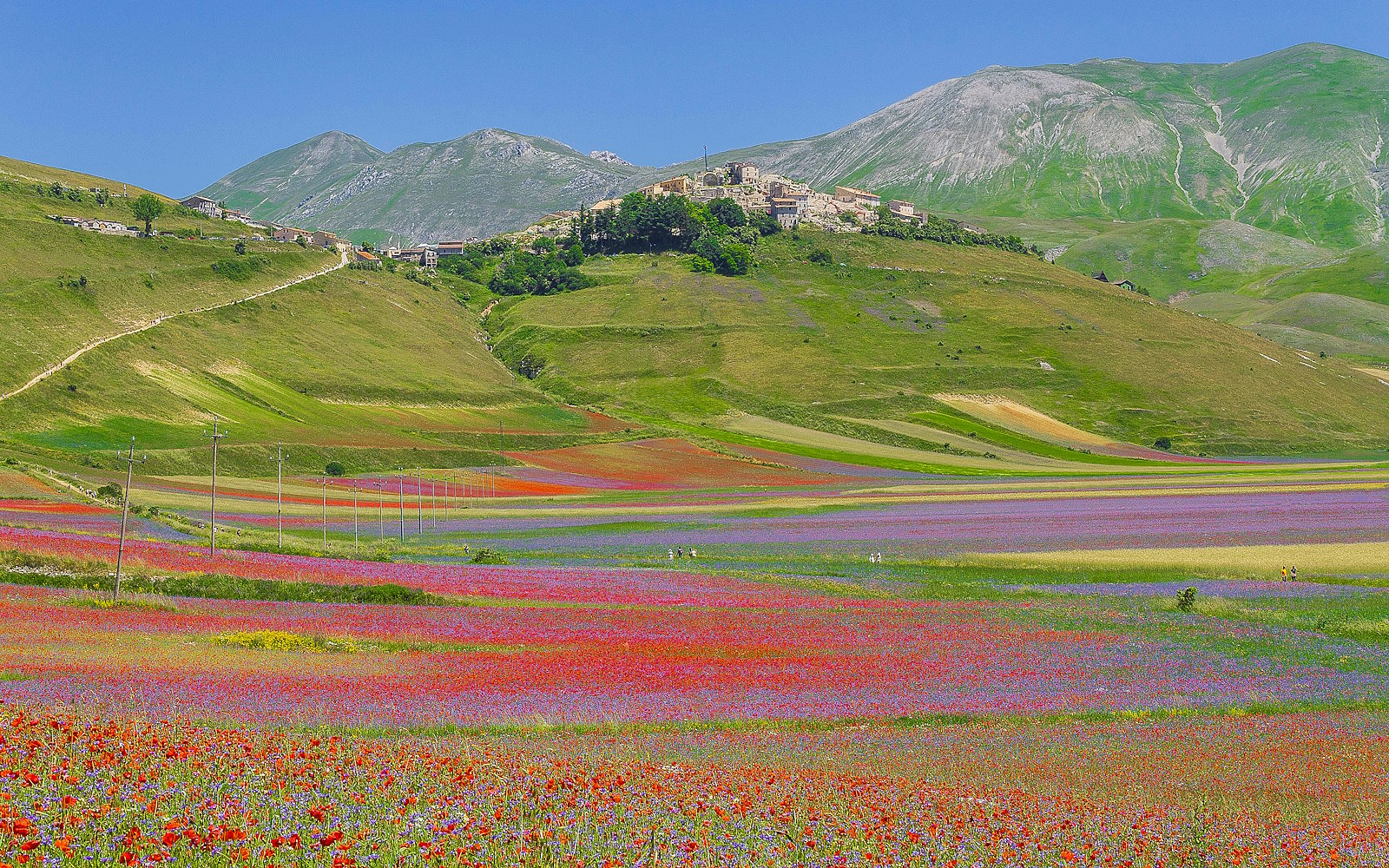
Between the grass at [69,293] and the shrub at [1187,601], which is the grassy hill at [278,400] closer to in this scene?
the grass at [69,293]

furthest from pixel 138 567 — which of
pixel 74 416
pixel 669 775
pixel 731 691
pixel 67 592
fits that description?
pixel 74 416

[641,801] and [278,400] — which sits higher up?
A: [278,400]

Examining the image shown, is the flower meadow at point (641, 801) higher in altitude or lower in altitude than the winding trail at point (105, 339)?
lower

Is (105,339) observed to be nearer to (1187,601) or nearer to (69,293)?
(69,293)

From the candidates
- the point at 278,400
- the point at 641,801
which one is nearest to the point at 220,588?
the point at 641,801

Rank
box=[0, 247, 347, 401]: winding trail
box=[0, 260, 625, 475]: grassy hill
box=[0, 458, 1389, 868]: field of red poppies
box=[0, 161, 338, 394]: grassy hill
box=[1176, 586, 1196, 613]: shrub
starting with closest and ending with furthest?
box=[0, 458, 1389, 868]: field of red poppies, box=[1176, 586, 1196, 613]: shrub, box=[0, 260, 625, 475]: grassy hill, box=[0, 247, 347, 401]: winding trail, box=[0, 161, 338, 394]: grassy hill

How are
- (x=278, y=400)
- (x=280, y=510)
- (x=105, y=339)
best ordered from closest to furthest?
(x=280, y=510) < (x=278, y=400) < (x=105, y=339)

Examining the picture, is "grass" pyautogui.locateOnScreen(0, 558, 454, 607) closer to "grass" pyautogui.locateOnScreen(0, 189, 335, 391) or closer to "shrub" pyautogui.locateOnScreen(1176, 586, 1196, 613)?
"shrub" pyautogui.locateOnScreen(1176, 586, 1196, 613)

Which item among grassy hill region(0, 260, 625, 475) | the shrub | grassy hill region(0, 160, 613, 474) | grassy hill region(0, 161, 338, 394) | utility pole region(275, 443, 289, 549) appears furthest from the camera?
grassy hill region(0, 161, 338, 394)

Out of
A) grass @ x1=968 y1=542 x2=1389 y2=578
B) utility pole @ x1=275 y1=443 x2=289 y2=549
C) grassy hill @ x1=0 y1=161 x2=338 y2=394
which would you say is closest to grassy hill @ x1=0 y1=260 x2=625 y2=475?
grassy hill @ x1=0 y1=161 x2=338 y2=394

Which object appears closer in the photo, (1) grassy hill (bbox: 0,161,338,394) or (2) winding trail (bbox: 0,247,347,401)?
(2) winding trail (bbox: 0,247,347,401)

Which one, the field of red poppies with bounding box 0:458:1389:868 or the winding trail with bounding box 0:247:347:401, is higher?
the winding trail with bounding box 0:247:347:401

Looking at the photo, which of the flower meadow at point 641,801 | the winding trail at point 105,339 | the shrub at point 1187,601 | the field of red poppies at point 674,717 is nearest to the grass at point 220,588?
the field of red poppies at point 674,717

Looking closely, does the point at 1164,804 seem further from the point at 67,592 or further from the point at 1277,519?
the point at 1277,519
